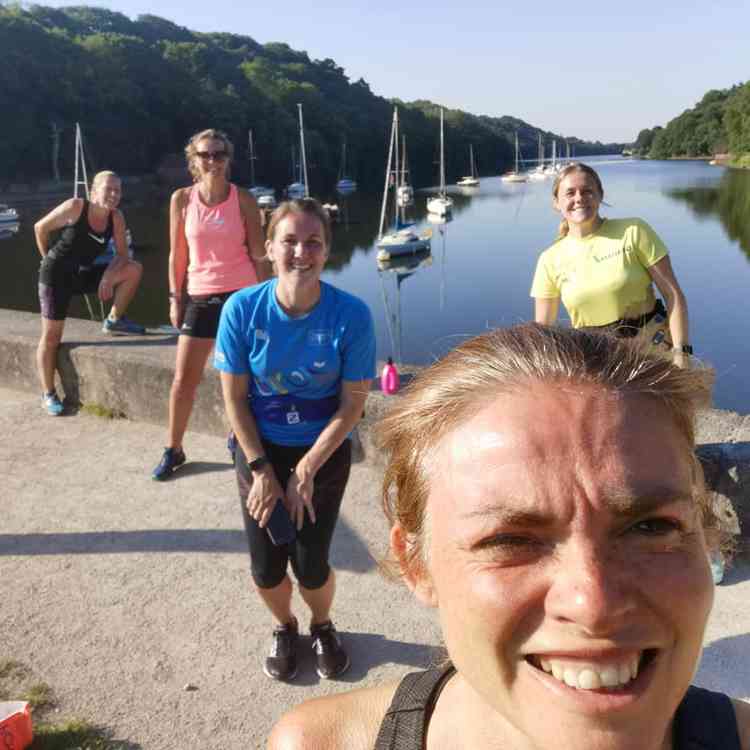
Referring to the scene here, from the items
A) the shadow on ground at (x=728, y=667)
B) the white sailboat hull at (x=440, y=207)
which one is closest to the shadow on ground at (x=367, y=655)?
the shadow on ground at (x=728, y=667)

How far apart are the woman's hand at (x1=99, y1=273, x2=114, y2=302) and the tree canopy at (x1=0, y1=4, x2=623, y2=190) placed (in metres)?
63.5

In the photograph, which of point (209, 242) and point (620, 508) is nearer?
point (620, 508)

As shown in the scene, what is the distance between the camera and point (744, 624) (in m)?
2.91

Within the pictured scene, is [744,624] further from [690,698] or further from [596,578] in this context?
[596,578]

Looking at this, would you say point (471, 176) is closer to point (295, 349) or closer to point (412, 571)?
→ point (295, 349)

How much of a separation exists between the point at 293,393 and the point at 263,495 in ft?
1.23

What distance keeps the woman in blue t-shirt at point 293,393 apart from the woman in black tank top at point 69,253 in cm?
297

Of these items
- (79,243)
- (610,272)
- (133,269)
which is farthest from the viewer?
(133,269)

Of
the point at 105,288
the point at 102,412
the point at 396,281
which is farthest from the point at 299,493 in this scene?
the point at 396,281

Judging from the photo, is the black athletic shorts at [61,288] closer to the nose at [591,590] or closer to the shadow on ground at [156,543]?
the shadow on ground at [156,543]

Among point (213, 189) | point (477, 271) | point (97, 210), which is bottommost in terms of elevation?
point (477, 271)

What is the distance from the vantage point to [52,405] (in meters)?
5.34

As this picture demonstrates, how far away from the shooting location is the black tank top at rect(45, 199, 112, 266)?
16.8ft

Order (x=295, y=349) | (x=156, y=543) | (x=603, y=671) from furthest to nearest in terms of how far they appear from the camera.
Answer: (x=156, y=543)
(x=295, y=349)
(x=603, y=671)
